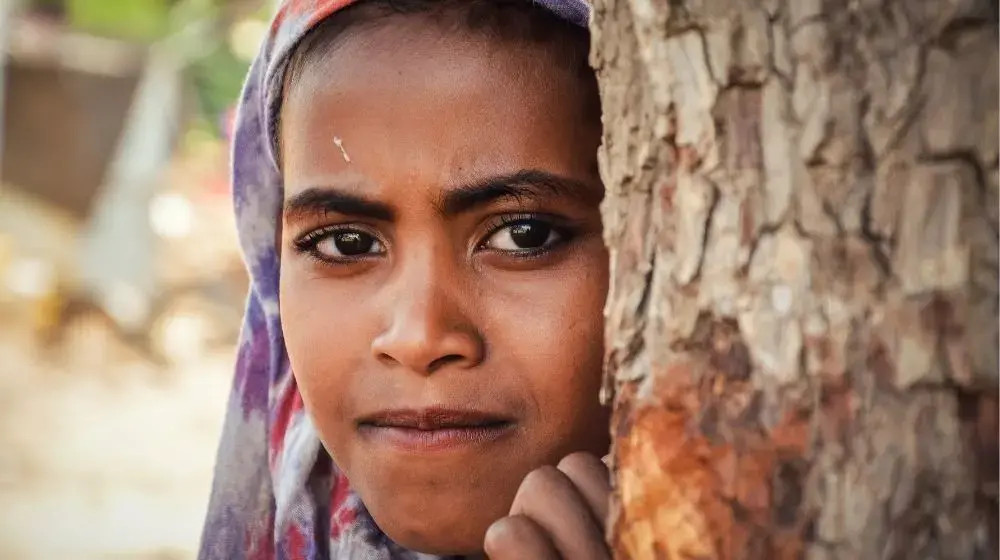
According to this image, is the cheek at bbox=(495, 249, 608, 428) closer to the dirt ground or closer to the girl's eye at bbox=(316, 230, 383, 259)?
the girl's eye at bbox=(316, 230, 383, 259)

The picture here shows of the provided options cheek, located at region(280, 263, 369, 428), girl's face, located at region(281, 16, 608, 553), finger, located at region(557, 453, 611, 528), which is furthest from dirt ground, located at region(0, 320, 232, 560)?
finger, located at region(557, 453, 611, 528)

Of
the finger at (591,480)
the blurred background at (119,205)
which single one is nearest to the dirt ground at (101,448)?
the blurred background at (119,205)

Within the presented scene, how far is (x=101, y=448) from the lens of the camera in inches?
235

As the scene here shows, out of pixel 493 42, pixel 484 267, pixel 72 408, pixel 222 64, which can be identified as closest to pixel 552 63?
pixel 493 42

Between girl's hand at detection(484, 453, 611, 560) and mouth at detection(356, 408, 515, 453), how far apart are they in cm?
22

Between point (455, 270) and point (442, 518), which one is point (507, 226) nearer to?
point (455, 270)

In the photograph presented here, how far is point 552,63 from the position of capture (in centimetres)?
141

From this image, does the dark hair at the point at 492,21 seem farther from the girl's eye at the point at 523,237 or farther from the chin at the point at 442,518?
the chin at the point at 442,518

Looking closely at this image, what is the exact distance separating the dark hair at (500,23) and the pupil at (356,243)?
0.26 m

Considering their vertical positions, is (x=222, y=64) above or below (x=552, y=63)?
above

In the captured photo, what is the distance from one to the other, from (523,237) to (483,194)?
0.09m

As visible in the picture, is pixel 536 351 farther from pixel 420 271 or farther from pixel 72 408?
pixel 72 408

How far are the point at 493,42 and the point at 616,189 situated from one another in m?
0.51

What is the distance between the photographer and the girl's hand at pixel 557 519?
1.04 m
